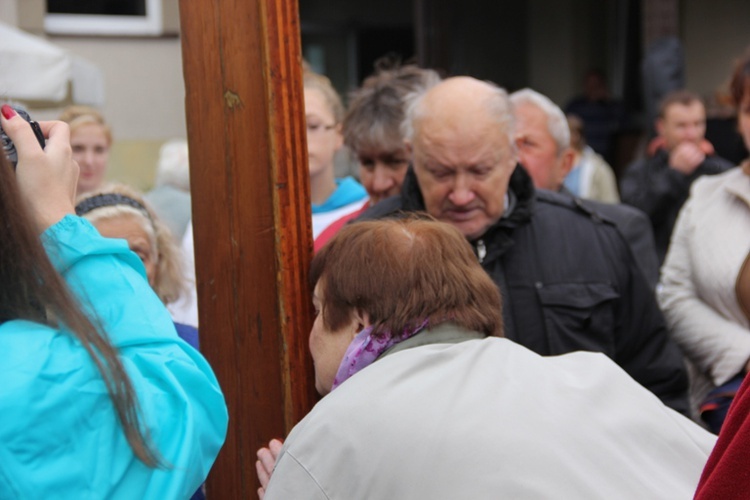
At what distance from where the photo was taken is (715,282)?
3502mm

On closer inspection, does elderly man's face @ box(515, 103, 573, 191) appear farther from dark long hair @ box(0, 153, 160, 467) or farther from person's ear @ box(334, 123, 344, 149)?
dark long hair @ box(0, 153, 160, 467)

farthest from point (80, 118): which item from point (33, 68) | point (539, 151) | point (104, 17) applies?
point (104, 17)

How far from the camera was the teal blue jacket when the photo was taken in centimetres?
160

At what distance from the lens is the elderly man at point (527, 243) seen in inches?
120

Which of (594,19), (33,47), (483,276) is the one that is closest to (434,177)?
(483,276)

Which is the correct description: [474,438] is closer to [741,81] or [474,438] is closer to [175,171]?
[741,81]

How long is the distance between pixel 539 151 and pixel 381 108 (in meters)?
0.97

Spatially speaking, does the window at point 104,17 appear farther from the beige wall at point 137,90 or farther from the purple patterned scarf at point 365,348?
the purple patterned scarf at point 365,348

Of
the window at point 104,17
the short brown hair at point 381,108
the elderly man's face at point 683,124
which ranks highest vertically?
the window at point 104,17

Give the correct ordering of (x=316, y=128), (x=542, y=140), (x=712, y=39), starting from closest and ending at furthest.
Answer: (x=316, y=128) < (x=542, y=140) < (x=712, y=39)

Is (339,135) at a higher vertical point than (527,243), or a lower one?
higher

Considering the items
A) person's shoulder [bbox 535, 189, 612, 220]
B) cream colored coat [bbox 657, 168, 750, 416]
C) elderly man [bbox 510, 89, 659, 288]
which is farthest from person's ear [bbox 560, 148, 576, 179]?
person's shoulder [bbox 535, 189, 612, 220]

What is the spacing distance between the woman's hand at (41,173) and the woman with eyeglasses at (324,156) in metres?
2.36

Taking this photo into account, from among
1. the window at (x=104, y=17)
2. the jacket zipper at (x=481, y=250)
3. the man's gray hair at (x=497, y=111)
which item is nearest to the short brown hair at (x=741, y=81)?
the man's gray hair at (x=497, y=111)
